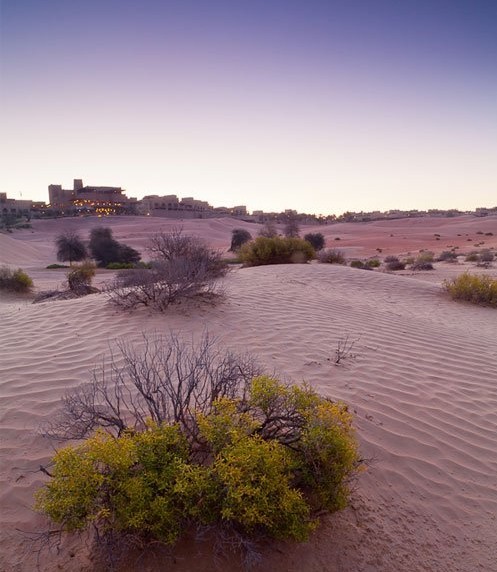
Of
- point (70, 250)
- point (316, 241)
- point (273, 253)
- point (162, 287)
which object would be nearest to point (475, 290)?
point (273, 253)

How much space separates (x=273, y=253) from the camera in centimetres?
1638

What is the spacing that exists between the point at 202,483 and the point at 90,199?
98493 millimetres

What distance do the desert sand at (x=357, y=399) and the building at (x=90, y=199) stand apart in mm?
78770

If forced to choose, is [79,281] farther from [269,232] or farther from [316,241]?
[316,241]

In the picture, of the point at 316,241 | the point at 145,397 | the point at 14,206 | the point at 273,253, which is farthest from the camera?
the point at 14,206

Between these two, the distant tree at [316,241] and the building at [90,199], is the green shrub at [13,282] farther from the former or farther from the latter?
the building at [90,199]

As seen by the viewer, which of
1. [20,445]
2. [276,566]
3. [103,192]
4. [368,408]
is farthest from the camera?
[103,192]

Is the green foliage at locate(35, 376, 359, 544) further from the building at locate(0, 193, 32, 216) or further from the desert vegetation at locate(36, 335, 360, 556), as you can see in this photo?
the building at locate(0, 193, 32, 216)

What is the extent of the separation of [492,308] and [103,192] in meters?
97.6

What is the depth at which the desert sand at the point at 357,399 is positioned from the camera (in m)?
2.55

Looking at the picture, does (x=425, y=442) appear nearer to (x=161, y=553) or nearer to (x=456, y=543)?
(x=456, y=543)

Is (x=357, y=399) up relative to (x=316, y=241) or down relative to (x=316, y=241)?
down

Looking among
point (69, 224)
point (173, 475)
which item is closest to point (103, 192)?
point (69, 224)

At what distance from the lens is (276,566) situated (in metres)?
2.32
